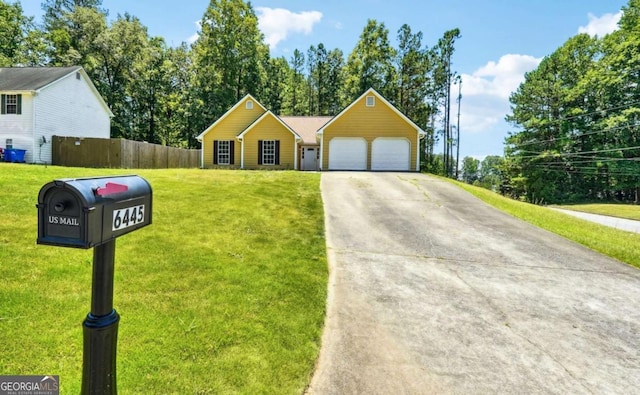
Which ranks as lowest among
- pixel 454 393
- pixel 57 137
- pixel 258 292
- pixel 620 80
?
pixel 454 393

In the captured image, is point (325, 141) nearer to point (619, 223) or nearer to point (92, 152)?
point (92, 152)

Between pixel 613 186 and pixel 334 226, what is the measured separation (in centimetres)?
3826

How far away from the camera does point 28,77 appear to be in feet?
66.6

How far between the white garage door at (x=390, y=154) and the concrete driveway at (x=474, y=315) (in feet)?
45.4

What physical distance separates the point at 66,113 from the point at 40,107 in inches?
82.2

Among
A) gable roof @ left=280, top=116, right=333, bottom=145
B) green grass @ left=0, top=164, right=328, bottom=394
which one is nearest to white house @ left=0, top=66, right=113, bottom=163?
gable roof @ left=280, top=116, right=333, bottom=145

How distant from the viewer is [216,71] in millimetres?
32406

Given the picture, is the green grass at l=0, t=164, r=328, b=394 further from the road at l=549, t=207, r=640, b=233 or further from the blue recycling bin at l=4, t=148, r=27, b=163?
the road at l=549, t=207, r=640, b=233

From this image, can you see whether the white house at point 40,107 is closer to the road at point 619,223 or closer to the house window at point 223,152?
the house window at point 223,152

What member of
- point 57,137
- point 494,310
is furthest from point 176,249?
point 57,137

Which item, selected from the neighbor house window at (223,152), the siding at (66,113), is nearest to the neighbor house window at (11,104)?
the siding at (66,113)

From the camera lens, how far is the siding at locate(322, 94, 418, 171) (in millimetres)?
21219

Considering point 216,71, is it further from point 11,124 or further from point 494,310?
point 494,310

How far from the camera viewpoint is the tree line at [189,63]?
30.5 m
